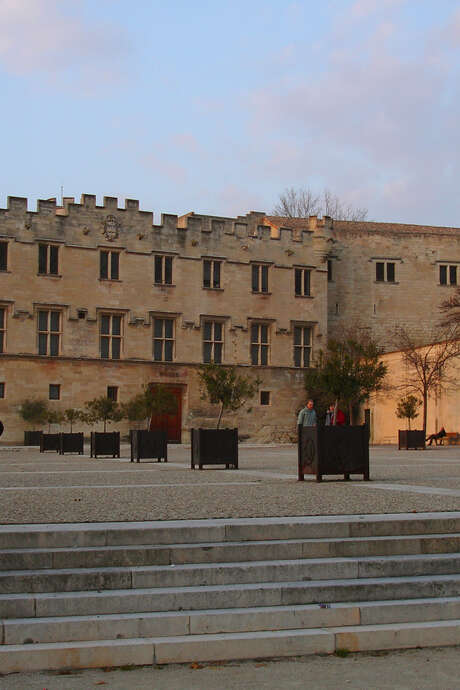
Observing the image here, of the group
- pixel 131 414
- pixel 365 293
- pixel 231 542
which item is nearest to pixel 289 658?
pixel 231 542

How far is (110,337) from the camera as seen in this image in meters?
47.4

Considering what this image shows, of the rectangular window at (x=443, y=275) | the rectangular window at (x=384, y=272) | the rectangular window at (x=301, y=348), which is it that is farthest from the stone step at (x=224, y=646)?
the rectangular window at (x=443, y=275)

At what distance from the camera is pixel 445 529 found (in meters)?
9.77

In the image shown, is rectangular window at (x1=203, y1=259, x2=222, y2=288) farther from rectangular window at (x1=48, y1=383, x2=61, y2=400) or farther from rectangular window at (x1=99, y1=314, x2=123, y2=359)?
rectangular window at (x1=48, y1=383, x2=61, y2=400)

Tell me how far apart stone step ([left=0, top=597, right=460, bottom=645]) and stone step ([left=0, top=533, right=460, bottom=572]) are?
31.9 inches

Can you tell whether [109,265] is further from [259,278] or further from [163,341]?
[259,278]

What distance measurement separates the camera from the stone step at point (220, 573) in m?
7.89

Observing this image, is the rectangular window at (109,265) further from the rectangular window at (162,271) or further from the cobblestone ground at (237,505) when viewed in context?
the cobblestone ground at (237,505)

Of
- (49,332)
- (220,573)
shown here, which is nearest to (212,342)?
(49,332)

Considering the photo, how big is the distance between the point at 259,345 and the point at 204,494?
3727cm

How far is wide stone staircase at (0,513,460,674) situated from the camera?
23.8 ft

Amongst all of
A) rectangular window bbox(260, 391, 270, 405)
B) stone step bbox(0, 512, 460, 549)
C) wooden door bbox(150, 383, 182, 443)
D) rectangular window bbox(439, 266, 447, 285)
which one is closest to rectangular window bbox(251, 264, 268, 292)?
rectangular window bbox(260, 391, 270, 405)

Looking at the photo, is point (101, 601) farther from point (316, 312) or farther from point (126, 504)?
point (316, 312)

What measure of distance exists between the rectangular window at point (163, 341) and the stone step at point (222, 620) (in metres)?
40.6
